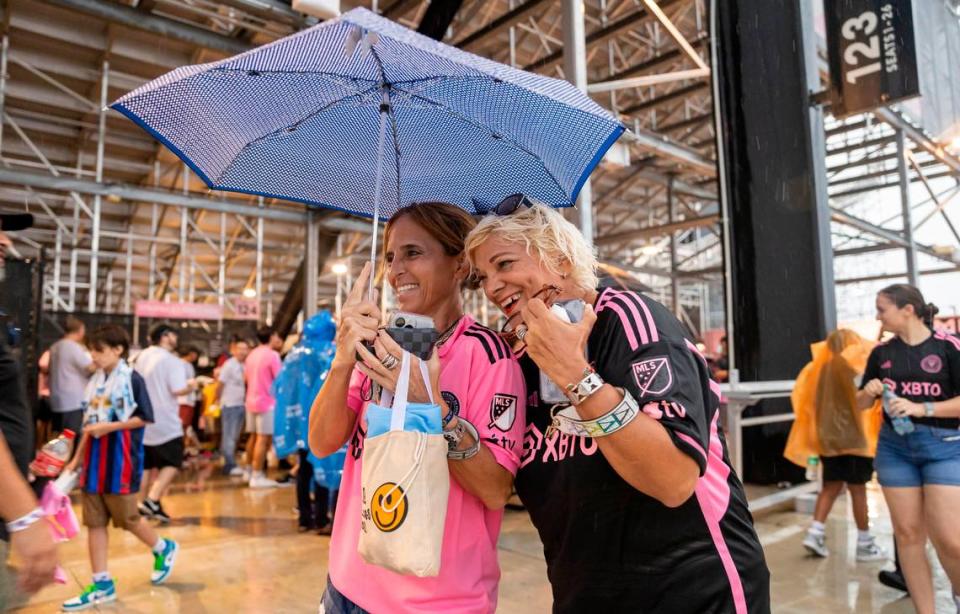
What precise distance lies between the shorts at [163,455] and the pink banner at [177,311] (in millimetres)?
6220

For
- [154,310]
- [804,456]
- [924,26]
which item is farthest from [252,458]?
[924,26]

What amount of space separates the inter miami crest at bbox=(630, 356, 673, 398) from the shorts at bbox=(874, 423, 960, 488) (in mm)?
2770

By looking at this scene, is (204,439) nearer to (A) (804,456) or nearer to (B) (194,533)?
(B) (194,533)

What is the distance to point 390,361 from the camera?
1.26 meters

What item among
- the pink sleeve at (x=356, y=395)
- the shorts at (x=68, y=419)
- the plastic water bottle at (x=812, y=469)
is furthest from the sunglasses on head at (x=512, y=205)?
the shorts at (x=68, y=419)

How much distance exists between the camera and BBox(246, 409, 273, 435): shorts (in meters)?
7.55

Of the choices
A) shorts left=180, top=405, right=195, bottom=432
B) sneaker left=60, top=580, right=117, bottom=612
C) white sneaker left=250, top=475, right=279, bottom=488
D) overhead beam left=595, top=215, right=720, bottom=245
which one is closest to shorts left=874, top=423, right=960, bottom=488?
sneaker left=60, top=580, right=117, bottom=612

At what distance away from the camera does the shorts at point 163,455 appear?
19.5 feet

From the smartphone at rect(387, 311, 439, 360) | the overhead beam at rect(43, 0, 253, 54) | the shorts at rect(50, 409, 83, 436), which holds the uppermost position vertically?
the overhead beam at rect(43, 0, 253, 54)

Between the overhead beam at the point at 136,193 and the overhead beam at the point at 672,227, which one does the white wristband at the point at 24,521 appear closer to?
the overhead beam at the point at 136,193

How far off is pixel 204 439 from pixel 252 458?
3682 millimetres

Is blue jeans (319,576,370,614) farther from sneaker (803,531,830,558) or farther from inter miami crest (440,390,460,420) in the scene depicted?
sneaker (803,531,830,558)

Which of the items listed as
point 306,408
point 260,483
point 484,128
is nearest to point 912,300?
point 484,128

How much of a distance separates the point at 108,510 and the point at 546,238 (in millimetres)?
3850
